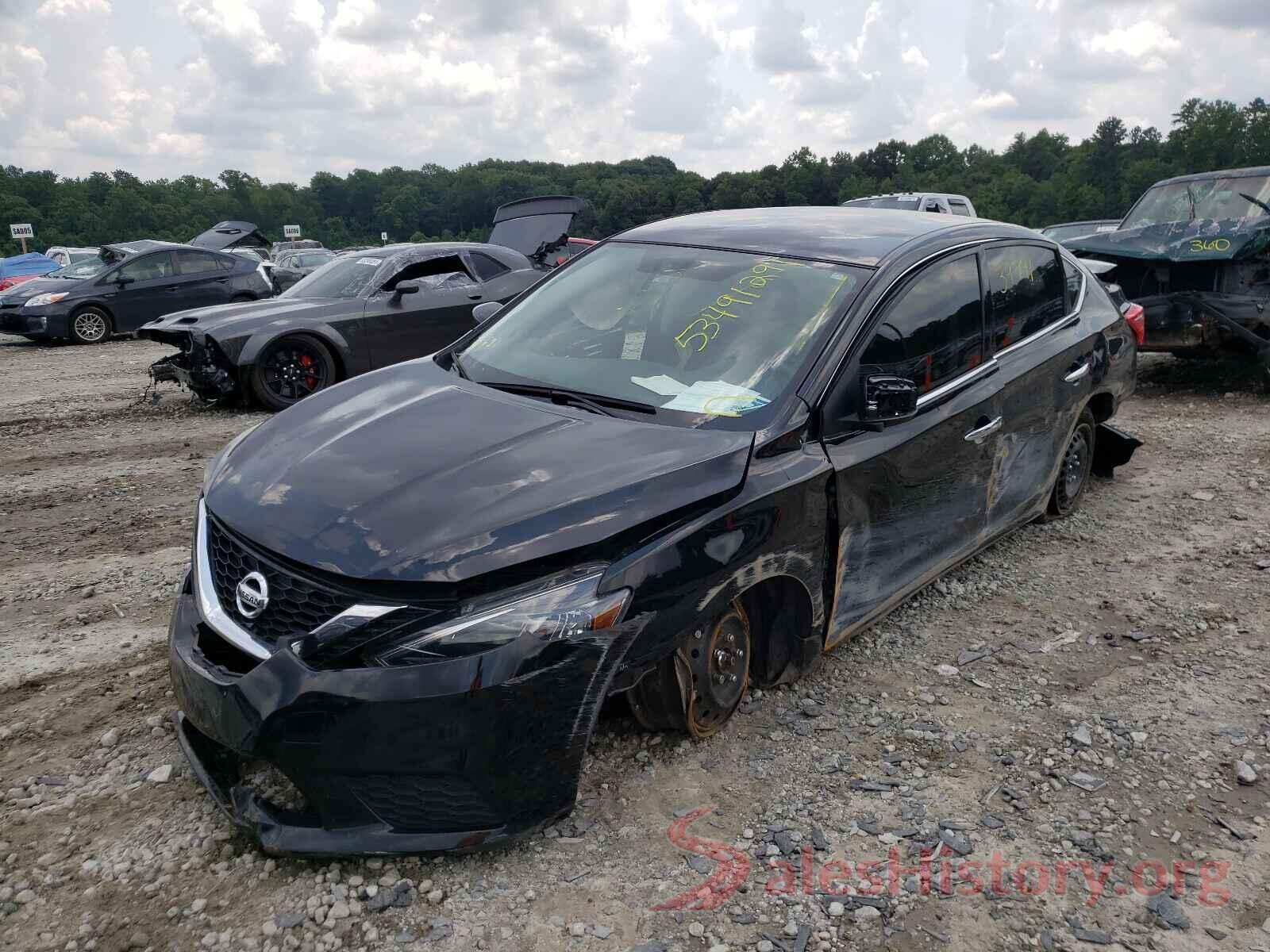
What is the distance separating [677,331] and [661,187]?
5489cm

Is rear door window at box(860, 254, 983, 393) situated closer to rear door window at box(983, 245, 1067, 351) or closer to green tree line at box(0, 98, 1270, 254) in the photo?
rear door window at box(983, 245, 1067, 351)

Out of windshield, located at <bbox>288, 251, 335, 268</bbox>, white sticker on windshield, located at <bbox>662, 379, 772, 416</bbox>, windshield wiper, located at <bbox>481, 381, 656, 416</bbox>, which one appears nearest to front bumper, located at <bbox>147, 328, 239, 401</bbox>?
windshield wiper, located at <bbox>481, 381, 656, 416</bbox>

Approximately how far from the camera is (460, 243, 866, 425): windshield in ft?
11.0

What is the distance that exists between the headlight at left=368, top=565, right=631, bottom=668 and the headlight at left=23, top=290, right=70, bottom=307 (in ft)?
50.6

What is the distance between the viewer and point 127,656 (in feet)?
12.9

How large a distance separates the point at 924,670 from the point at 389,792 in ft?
7.50

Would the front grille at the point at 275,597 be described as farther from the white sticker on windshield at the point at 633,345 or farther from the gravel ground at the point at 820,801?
the white sticker on windshield at the point at 633,345

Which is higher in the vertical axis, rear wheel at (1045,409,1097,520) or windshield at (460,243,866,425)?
windshield at (460,243,866,425)

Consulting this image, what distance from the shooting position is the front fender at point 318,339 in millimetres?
8602

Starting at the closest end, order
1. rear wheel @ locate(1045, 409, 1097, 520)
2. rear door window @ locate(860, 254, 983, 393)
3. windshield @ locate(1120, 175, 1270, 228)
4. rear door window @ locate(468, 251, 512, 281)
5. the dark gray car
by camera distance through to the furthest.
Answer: rear door window @ locate(860, 254, 983, 393), rear wheel @ locate(1045, 409, 1097, 520), windshield @ locate(1120, 175, 1270, 228), rear door window @ locate(468, 251, 512, 281), the dark gray car

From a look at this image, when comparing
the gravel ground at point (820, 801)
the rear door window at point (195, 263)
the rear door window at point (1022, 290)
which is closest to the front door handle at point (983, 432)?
the rear door window at point (1022, 290)

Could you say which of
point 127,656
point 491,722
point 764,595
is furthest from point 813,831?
point 127,656

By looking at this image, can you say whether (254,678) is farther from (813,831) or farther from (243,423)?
(243,423)

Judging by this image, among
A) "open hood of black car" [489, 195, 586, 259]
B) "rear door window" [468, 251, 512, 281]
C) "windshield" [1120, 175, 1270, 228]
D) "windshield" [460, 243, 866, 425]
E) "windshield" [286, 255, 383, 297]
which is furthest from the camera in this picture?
→ "open hood of black car" [489, 195, 586, 259]
